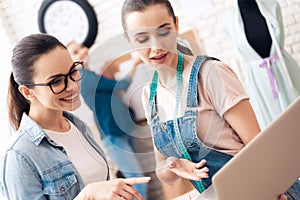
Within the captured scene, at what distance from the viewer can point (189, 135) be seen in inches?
39.4

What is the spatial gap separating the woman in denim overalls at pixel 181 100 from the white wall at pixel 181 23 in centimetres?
177

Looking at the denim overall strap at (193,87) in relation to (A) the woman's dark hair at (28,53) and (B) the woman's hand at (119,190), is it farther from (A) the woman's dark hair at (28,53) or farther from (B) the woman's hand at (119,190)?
(A) the woman's dark hair at (28,53)

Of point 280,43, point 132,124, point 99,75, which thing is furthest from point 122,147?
point 280,43

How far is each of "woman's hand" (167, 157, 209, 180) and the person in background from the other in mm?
69

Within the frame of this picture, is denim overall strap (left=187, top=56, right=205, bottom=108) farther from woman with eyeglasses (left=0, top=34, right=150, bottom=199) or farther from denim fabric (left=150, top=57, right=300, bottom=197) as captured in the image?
woman with eyeglasses (left=0, top=34, right=150, bottom=199)

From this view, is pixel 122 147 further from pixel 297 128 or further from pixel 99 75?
pixel 297 128

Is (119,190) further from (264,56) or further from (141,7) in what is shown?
(264,56)

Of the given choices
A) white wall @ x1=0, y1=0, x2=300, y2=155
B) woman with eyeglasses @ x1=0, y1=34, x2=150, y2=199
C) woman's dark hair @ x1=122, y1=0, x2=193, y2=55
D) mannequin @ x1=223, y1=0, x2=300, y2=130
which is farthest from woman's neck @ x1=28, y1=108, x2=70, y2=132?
white wall @ x1=0, y1=0, x2=300, y2=155

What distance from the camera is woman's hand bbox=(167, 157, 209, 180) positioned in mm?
984

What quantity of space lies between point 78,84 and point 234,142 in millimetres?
348

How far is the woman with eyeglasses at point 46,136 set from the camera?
3.46 feet

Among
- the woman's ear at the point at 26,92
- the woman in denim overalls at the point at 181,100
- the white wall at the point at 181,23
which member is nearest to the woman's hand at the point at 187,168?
the woman in denim overalls at the point at 181,100

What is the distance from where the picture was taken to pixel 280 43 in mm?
2314

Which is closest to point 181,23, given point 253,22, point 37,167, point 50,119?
point 253,22
